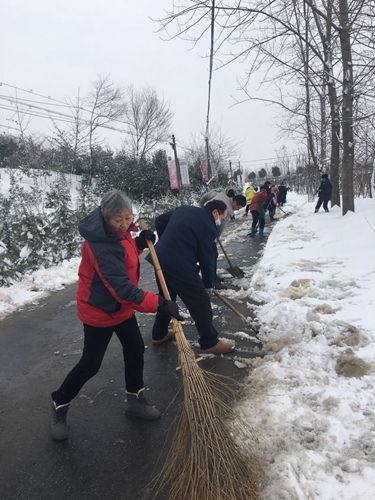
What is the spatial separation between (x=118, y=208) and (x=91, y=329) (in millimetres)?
924

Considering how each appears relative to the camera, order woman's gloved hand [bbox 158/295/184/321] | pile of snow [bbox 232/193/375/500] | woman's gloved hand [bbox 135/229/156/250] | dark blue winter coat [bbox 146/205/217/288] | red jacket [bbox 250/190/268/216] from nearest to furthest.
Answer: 1. pile of snow [bbox 232/193/375/500]
2. woman's gloved hand [bbox 158/295/184/321]
3. woman's gloved hand [bbox 135/229/156/250]
4. dark blue winter coat [bbox 146/205/217/288]
5. red jacket [bbox 250/190/268/216]

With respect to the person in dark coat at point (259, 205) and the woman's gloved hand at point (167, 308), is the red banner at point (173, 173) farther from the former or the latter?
the woman's gloved hand at point (167, 308)

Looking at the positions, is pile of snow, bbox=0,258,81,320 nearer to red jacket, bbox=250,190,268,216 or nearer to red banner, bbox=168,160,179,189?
red jacket, bbox=250,190,268,216

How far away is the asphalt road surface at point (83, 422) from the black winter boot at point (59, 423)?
0.06 m

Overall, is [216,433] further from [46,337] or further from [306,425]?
[46,337]

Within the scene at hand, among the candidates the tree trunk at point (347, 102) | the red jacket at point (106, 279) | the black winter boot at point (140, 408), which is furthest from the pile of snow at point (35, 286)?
the tree trunk at point (347, 102)

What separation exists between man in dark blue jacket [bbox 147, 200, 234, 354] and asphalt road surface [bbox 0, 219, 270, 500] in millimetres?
628

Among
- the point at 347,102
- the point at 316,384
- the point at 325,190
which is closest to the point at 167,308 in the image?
the point at 316,384

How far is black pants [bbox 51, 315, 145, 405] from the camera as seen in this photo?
8.12 feet

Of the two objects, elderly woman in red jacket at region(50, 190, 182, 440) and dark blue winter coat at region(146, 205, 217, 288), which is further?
dark blue winter coat at region(146, 205, 217, 288)

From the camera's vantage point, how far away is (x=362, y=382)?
2.71m

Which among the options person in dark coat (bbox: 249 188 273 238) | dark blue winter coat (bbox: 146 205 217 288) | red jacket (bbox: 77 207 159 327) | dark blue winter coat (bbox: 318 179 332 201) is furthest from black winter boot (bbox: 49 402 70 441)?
dark blue winter coat (bbox: 318 179 332 201)

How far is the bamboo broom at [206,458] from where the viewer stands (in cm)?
186

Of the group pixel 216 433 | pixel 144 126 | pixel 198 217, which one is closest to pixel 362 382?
pixel 216 433
